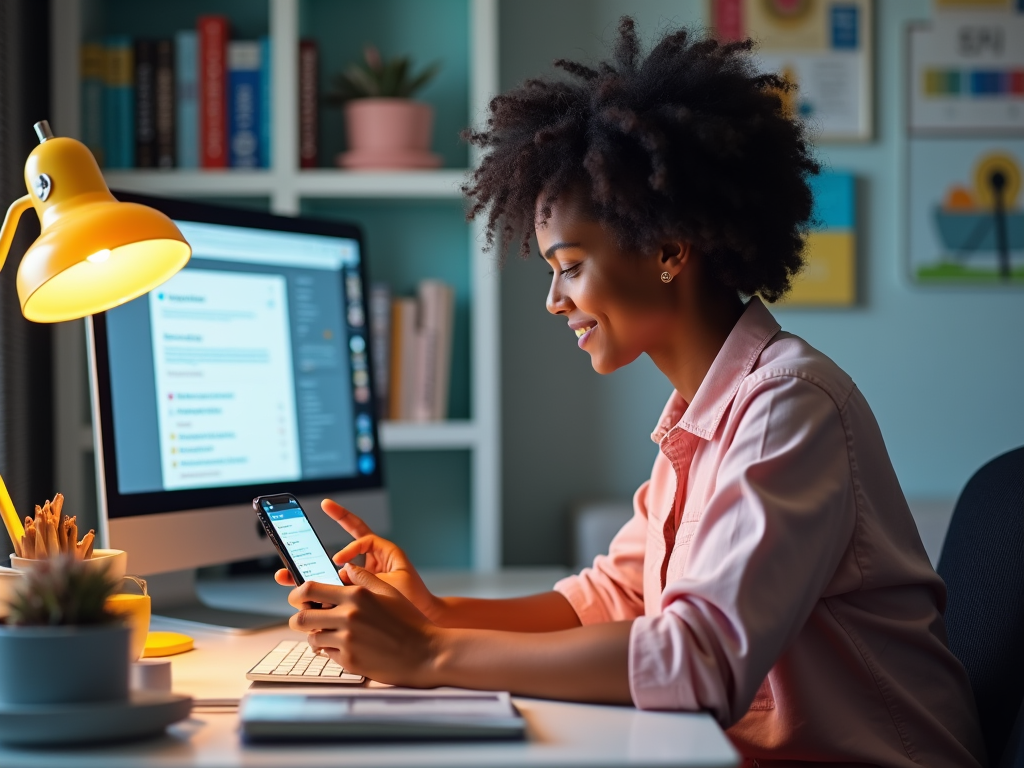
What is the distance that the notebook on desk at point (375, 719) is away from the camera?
2.52 feet

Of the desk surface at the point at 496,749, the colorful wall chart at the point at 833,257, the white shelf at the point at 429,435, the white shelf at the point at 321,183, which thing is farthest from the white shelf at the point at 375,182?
the desk surface at the point at 496,749

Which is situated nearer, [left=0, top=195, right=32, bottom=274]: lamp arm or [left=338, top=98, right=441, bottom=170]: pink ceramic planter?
[left=0, top=195, right=32, bottom=274]: lamp arm

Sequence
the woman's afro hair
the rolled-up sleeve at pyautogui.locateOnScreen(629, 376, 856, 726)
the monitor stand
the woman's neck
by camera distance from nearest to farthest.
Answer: the rolled-up sleeve at pyautogui.locateOnScreen(629, 376, 856, 726), the woman's afro hair, the woman's neck, the monitor stand

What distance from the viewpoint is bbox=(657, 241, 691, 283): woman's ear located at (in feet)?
3.74

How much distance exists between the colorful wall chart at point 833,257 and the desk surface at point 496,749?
5.28 feet

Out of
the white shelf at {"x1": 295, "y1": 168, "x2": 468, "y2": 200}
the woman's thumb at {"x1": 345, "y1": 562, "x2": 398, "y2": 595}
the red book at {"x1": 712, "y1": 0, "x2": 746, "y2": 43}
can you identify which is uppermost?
the red book at {"x1": 712, "y1": 0, "x2": 746, "y2": 43}

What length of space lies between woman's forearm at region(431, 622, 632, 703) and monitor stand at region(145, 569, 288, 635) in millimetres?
448

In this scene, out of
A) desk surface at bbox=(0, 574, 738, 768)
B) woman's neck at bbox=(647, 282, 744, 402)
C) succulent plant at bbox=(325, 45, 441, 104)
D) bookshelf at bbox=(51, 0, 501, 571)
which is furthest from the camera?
succulent plant at bbox=(325, 45, 441, 104)

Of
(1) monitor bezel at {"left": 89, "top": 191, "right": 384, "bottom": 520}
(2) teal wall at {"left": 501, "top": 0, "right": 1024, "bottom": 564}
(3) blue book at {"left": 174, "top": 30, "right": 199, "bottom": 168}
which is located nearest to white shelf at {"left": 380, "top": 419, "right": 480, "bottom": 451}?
(2) teal wall at {"left": 501, "top": 0, "right": 1024, "bottom": 564}

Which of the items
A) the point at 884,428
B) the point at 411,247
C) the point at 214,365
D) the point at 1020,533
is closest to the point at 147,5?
the point at 411,247

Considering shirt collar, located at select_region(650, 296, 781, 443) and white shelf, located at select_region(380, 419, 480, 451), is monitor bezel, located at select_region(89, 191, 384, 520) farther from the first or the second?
shirt collar, located at select_region(650, 296, 781, 443)

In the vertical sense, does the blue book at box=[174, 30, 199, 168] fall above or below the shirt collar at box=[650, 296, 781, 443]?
above

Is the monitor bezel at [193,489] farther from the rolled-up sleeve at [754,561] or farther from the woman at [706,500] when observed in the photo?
the rolled-up sleeve at [754,561]

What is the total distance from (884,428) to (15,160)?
1.80m
